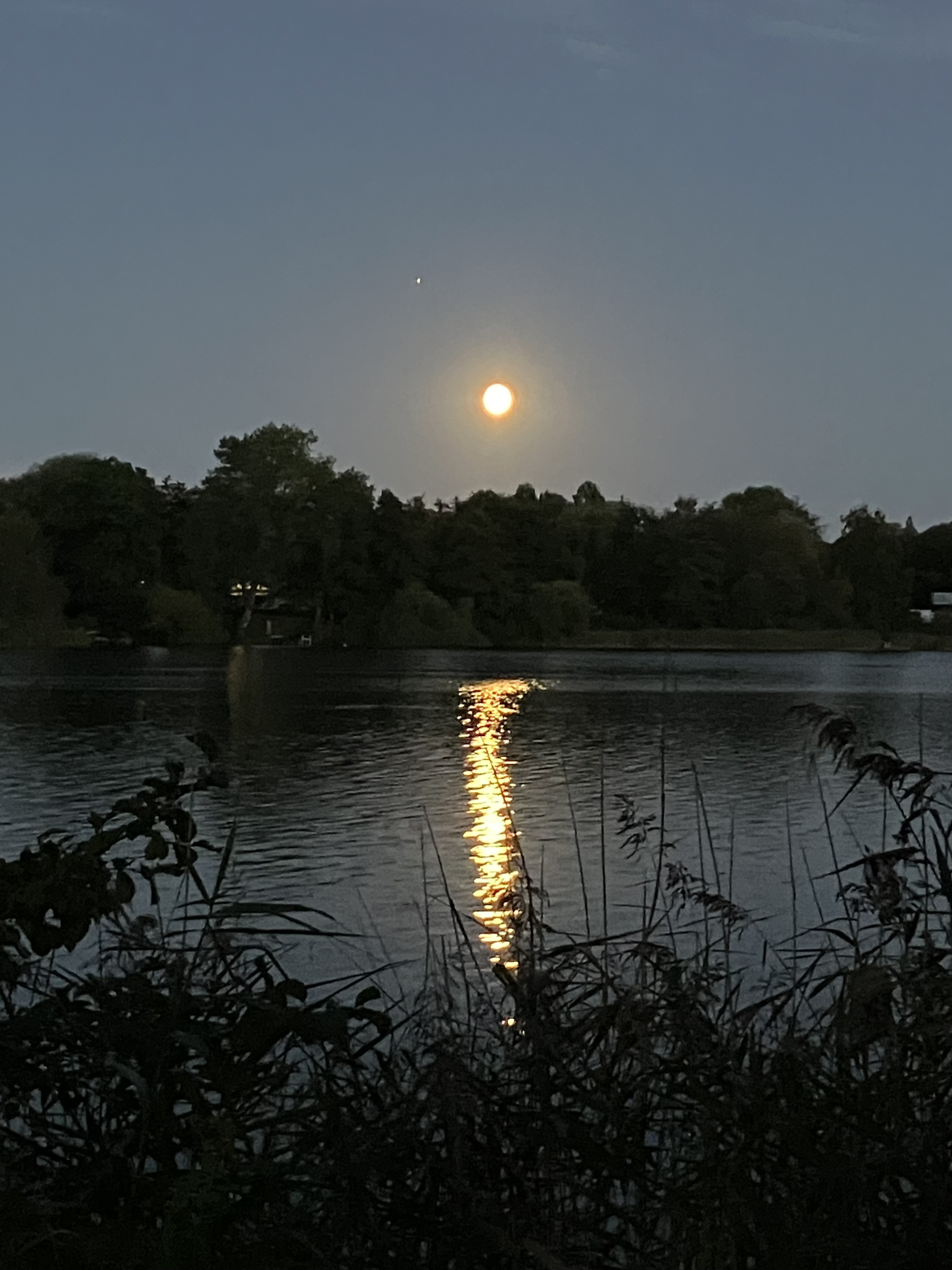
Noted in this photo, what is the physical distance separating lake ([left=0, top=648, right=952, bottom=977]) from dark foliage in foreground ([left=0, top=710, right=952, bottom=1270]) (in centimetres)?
78

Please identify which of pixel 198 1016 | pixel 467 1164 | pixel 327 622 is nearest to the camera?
pixel 467 1164

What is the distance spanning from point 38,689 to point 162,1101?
128 ft

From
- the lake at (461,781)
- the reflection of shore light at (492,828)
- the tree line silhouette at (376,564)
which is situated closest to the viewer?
the reflection of shore light at (492,828)

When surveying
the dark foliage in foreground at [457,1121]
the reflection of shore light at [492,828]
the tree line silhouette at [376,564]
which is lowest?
the reflection of shore light at [492,828]

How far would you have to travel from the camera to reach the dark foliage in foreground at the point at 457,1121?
3.12 metres

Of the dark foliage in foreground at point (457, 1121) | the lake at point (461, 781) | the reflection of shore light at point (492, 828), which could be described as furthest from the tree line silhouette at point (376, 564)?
the dark foliage in foreground at point (457, 1121)

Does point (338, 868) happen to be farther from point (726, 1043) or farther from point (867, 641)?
point (867, 641)

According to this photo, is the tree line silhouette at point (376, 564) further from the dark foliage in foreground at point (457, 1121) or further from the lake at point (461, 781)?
the dark foliage in foreground at point (457, 1121)

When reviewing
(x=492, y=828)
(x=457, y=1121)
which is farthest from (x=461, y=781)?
(x=457, y=1121)

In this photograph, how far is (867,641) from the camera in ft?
354

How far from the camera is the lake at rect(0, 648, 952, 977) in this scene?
30.8ft

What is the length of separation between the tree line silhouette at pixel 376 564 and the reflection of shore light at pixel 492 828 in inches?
2465

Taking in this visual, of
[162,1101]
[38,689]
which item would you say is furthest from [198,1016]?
[38,689]

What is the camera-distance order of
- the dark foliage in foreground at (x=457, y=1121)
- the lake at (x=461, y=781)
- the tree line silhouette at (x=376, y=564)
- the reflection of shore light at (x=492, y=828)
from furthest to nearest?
the tree line silhouette at (x=376, y=564)
the lake at (x=461, y=781)
the reflection of shore light at (x=492, y=828)
the dark foliage in foreground at (x=457, y=1121)
